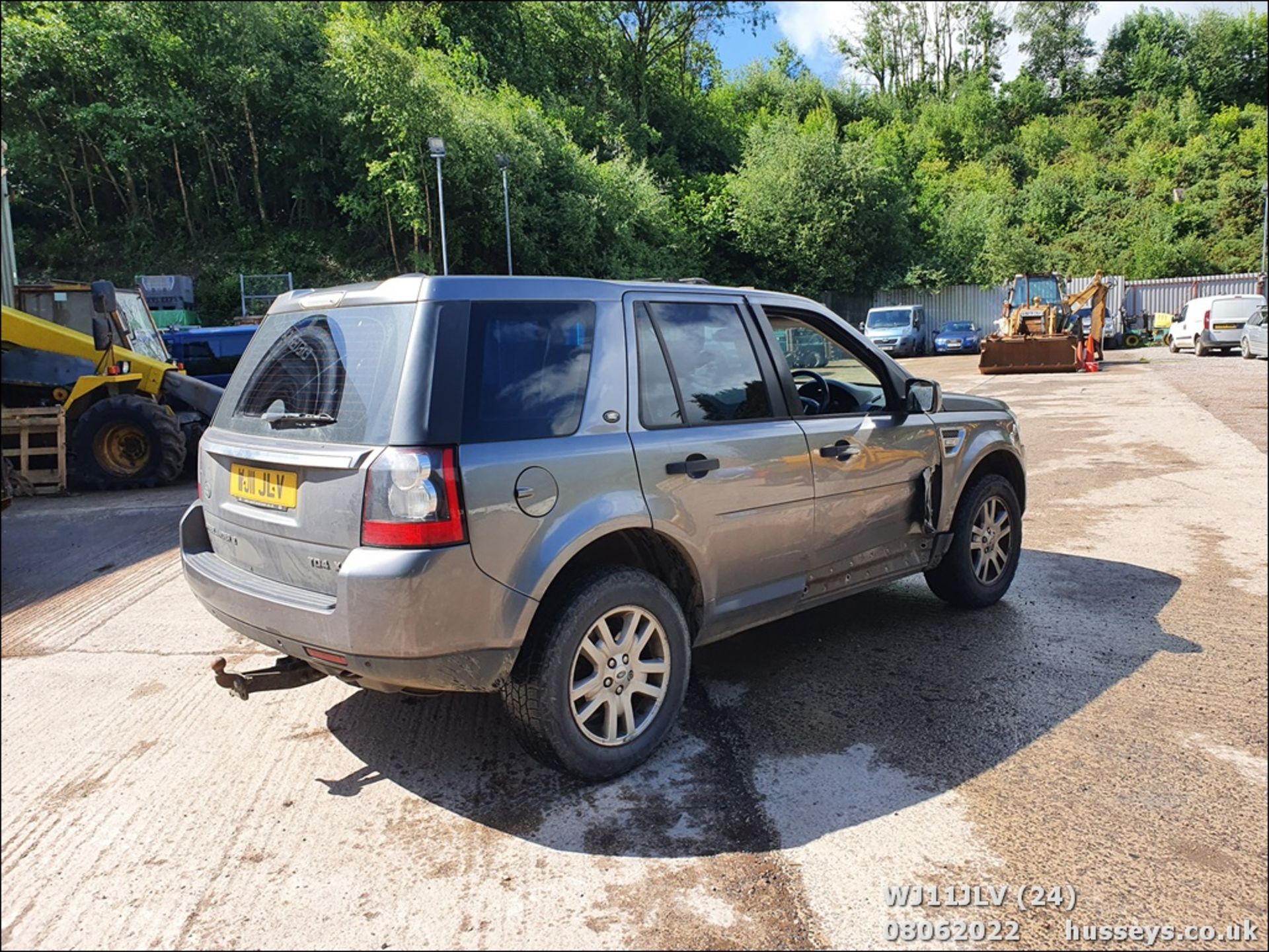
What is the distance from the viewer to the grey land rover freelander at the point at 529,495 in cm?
290

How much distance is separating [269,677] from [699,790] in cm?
174

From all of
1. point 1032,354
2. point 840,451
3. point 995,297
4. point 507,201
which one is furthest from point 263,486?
point 995,297

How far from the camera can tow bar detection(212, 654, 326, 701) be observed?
336cm

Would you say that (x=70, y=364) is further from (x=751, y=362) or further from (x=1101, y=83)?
(x=1101, y=83)

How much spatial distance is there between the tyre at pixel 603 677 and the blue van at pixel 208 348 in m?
13.0

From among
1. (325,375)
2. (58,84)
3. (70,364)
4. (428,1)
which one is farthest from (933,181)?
(325,375)

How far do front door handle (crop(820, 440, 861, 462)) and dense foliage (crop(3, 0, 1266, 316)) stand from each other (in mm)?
10643

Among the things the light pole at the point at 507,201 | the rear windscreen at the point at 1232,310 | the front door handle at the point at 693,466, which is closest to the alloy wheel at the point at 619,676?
the front door handle at the point at 693,466

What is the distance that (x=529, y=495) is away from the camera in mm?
3031

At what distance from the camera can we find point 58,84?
67.1 ft

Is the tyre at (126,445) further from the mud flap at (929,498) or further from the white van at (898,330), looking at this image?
the white van at (898,330)

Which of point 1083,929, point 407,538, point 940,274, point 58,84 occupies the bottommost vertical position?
point 1083,929

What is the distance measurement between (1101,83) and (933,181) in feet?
68.3

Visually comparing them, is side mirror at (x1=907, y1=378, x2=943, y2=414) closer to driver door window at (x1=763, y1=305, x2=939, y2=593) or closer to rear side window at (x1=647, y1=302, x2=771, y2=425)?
driver door window at (x1=763, y1=305, x2=939, y2=593)
